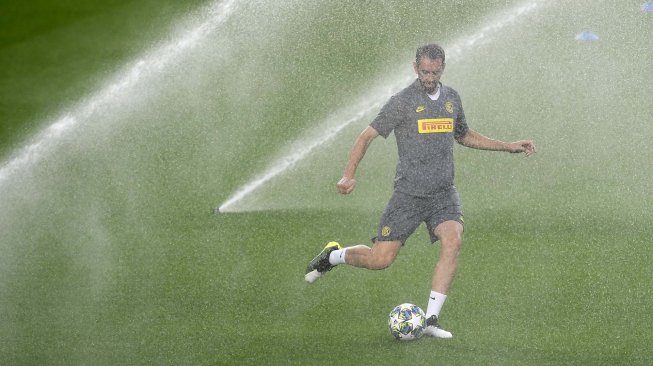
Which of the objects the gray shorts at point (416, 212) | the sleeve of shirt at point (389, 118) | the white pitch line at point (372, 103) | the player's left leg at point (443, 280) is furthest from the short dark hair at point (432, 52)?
the white pitch line at point (372, 103)

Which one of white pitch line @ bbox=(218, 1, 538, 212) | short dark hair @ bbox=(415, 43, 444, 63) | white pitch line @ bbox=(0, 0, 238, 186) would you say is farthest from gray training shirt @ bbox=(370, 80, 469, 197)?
white pitch line @ bbox=(0, 0, 238, 186)

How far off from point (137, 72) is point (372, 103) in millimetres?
3634

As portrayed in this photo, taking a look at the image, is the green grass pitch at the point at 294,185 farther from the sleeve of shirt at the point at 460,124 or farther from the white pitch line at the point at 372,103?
the sleeve of shirt at the point at 460,124

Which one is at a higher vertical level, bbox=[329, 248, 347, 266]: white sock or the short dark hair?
the short dark hair

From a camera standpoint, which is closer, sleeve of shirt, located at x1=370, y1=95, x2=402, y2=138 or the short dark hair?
the short dark hair

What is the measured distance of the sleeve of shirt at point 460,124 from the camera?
10172 millimetres

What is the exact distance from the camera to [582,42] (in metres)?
16.3

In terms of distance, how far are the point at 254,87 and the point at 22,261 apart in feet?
17.5

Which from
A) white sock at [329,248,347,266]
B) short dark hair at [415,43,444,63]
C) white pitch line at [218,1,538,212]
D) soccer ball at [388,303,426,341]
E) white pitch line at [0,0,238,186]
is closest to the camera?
soccer ball at [388,303,426,341]

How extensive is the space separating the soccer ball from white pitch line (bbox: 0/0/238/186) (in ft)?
25.3

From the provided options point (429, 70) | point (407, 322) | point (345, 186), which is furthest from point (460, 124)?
point (407, 322)

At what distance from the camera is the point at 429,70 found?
984 centimetres

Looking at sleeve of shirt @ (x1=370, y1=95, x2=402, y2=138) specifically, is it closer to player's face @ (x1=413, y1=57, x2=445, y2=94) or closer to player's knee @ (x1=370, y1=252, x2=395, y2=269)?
player's face @ (x1=413, y1=57, x2=445, y2=94)

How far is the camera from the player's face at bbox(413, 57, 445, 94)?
9828mm
